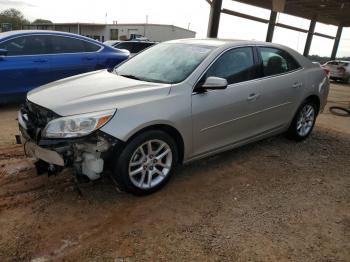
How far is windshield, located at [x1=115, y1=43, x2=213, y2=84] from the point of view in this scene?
4008 millimetres

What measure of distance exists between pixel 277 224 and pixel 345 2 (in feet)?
47.9

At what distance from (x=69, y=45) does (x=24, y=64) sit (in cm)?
107

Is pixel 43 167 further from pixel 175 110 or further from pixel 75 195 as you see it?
pixel 175 110

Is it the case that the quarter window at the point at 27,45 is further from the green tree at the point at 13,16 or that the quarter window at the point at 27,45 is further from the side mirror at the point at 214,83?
the green tree at the point at 13,16

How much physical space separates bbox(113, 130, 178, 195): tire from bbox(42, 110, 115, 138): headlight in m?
0.35

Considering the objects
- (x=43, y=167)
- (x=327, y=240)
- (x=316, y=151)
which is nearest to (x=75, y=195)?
(x=43, y=167)

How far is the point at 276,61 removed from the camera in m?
4.99

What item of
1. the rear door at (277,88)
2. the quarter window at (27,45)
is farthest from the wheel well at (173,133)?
the quarter window at (27,45)

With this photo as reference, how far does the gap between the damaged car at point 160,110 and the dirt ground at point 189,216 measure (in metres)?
0.33

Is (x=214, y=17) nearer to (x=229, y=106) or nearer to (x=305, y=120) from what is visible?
(x=305, y=120)

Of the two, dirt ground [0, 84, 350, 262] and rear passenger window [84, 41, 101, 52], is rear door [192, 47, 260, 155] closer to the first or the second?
dirt ground [0, 84, 350, 262]

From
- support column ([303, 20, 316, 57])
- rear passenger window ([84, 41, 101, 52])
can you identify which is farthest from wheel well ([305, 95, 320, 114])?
support column ([303, 20, 316, 57])

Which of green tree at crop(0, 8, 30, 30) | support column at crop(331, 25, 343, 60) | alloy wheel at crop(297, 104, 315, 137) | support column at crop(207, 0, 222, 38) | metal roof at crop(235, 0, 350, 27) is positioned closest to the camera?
alloy wheel at crop(297, 104, 315, 137)

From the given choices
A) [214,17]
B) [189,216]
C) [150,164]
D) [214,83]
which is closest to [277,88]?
[214,83]
